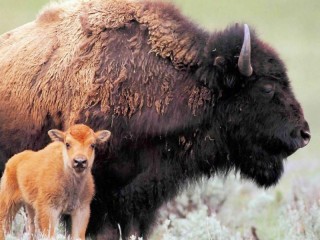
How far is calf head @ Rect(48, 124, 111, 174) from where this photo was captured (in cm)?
702

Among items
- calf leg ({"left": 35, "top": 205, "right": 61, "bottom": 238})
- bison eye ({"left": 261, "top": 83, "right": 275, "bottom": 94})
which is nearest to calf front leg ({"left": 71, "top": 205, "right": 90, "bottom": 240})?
calf leg ({"left": 35, "top": 205, "right": 61, "bottom": 238})

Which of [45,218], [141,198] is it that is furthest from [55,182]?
[141,198]

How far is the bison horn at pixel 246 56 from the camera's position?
8078 mm

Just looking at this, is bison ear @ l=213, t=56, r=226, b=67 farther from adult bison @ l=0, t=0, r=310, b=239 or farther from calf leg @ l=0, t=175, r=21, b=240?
calf leg @ l=0, t=175, r=21, b=240

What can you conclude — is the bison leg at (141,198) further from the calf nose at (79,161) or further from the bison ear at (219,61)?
the calf nose at (79,161)

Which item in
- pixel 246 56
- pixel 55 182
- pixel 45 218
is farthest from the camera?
pixel 246 56

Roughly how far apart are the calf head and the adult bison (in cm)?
84

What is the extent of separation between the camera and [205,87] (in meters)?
8.37

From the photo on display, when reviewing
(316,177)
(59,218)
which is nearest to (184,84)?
(59,218)

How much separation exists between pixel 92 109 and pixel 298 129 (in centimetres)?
158

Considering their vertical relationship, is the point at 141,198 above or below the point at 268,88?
below

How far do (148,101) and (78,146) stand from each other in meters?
1.26

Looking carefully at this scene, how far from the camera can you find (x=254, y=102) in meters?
8.38

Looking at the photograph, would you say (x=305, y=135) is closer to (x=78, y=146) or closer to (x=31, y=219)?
(x=78, y=146)
